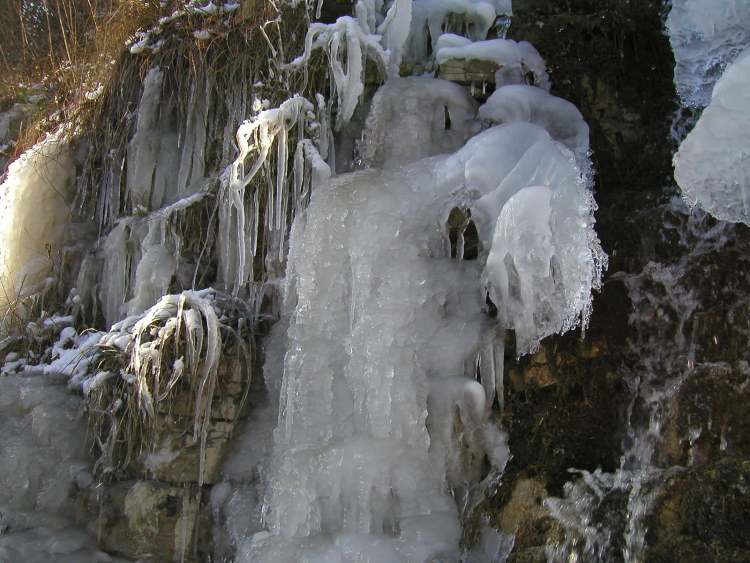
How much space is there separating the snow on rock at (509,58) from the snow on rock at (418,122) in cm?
22

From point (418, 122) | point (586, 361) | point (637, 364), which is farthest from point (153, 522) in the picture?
point (418, 122)

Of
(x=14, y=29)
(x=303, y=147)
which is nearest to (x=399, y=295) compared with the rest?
(x=303, y=147)

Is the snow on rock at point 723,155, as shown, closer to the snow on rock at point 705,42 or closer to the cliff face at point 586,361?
the cliff face at point 586,361

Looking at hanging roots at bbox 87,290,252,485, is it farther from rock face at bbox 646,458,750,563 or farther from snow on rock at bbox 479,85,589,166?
rock face at bbox 646,458,750,563

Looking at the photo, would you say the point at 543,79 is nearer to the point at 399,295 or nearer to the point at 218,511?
the point at 399,295

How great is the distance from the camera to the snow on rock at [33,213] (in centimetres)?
615

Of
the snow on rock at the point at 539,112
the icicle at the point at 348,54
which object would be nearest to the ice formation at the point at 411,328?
the snow on rock at the point at 539,112

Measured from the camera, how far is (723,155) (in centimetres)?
338

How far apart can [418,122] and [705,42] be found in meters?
1.57

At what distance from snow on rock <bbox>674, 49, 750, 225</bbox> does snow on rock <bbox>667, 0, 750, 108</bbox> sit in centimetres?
92

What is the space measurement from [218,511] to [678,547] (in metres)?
2.49

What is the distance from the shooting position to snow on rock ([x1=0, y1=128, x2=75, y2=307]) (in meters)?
6.15

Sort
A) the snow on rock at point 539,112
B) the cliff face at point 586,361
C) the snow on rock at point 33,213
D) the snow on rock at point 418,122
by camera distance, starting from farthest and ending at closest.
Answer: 1. the snow on rock at point 33,213
2. the snow on rock at point 418,122
3. the snow on rock at point 539,112
4. the cliff face at point 586,361

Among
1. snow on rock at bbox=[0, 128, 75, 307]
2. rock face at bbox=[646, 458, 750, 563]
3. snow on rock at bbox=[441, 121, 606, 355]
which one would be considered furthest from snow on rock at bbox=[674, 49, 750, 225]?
snow on rock at bbox=[0, 128, 75, 307]
